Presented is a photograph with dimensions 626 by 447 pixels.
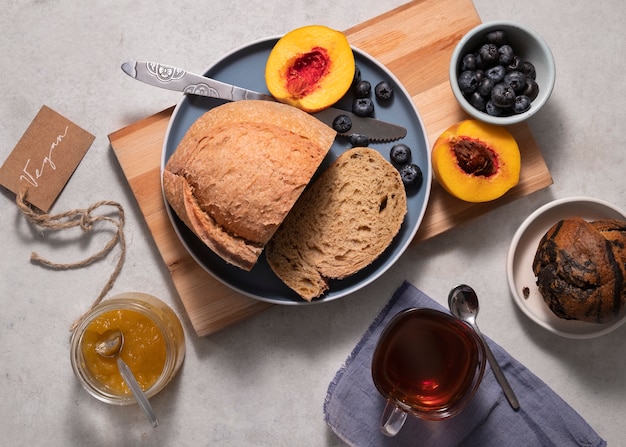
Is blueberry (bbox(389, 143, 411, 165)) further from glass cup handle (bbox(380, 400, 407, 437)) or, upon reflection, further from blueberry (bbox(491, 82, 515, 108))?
glass cup handle (bbox(380, 400, 407, 437))

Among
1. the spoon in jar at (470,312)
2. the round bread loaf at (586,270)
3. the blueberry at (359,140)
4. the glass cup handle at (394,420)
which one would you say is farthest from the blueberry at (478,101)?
the glass cup handle at (394,420)

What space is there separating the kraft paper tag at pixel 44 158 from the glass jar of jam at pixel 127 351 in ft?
1.56

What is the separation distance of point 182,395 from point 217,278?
0.50m

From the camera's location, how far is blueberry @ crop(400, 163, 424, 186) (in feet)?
6.29

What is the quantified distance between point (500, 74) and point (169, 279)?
1288 mm

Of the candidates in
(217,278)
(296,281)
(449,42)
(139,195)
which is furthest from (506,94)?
(139,195)

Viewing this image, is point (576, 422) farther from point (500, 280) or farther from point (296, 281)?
point (296, 281)

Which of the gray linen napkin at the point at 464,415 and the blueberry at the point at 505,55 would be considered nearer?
the blueberry at the point at 505,55

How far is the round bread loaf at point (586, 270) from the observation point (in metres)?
1.81

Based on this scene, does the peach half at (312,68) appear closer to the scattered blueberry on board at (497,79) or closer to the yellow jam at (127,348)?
the scattered blueberry on board at (497,79)

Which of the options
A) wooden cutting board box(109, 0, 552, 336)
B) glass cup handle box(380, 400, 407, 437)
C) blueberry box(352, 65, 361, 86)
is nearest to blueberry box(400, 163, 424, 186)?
wooden cutting board box(109, 0, 552, 336)

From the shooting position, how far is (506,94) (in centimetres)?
183

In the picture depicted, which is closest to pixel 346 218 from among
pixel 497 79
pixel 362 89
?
pixel 362 89

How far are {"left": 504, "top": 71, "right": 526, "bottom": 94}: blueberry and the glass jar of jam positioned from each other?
1326 millimetres
